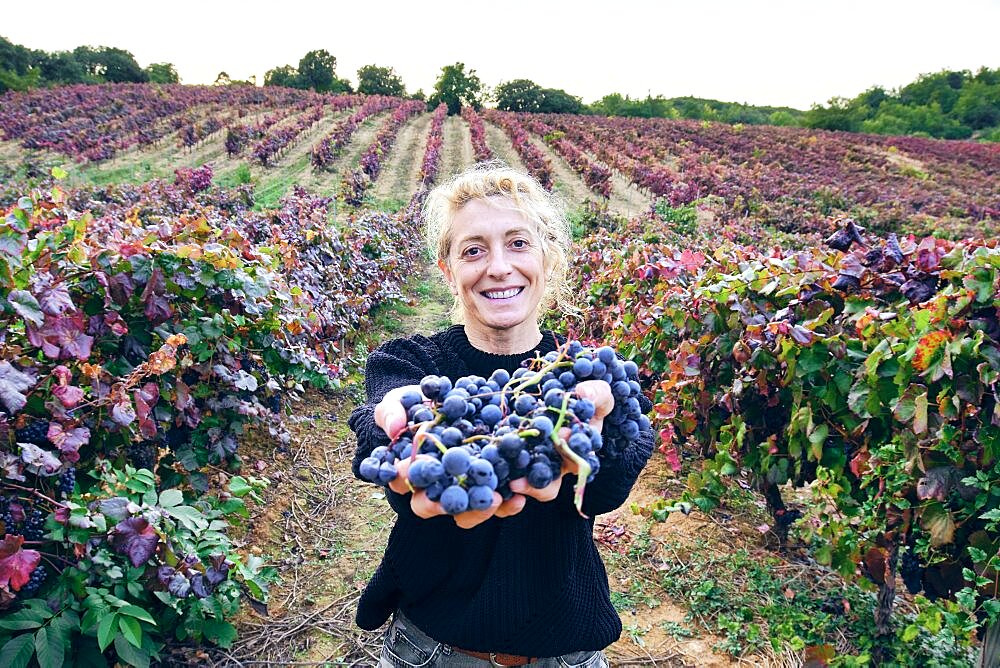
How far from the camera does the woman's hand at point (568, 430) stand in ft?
3.33

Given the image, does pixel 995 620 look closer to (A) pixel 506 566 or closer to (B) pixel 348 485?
(A) pixel 506 566

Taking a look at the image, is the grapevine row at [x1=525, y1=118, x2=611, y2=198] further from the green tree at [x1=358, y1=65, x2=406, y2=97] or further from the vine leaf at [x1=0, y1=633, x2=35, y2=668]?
the green tree at [x1=358, y1=65, x2=406, y2=97]

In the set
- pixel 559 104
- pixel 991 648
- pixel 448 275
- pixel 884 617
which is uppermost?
pixel 559 104

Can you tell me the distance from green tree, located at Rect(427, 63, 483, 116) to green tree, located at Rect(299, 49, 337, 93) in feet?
46.3

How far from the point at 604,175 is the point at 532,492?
21.2 meters

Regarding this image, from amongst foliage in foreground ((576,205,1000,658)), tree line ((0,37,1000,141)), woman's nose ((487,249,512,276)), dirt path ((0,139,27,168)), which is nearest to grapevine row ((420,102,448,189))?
dirt path ((0,139,27,168))

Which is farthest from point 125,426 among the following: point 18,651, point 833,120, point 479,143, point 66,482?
point 833,120

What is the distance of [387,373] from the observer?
1585mm

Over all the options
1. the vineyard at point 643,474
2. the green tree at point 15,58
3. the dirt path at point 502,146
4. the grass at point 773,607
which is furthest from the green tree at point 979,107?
the green tree at point 15,58

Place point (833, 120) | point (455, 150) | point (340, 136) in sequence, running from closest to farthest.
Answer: point (340, 136)
point (455, 150)
point (833, 120)

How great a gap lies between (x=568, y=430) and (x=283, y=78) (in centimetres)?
6791

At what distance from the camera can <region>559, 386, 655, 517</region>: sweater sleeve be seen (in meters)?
1.33

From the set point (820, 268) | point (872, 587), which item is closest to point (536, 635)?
point (872, 587)

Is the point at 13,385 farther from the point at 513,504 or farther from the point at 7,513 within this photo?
the point at 513,504
